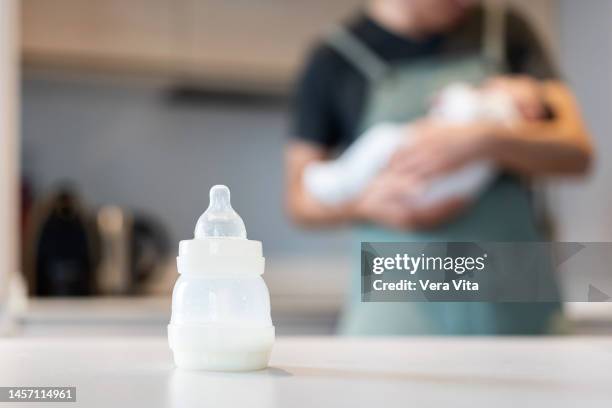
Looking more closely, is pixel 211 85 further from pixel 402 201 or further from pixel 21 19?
pixel 402 201

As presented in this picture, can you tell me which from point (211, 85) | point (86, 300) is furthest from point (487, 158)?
point (211, 85)

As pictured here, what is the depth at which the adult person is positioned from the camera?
2.67ft

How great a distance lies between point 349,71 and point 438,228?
9.4 inches

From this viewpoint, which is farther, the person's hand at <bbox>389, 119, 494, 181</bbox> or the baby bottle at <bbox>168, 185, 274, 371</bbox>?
the person's hand at <bbox>389, 119, 494, 181</bbox>

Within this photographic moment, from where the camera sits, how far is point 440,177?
84 cm

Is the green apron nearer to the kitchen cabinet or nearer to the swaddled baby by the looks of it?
the swaddled baby

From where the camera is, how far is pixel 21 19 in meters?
1.58

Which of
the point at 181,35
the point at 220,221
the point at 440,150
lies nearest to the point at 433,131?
the point at 440,150

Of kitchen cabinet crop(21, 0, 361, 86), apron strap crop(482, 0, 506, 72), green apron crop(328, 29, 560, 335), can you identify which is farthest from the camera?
kitchen cabinet crop(21, 0, 361, 86)

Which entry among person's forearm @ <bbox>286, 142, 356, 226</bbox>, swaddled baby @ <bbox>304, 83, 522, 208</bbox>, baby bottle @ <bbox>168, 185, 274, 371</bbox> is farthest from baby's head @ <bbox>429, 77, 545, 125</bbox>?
baby bottle @ <bbox>168, 185, 274, 371</bbox>

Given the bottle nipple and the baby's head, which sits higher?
the baby's head

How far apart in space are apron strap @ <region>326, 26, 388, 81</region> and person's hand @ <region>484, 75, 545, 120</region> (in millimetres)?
149

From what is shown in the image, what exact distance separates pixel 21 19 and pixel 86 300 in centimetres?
60

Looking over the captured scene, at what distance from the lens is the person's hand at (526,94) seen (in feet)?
2.72
